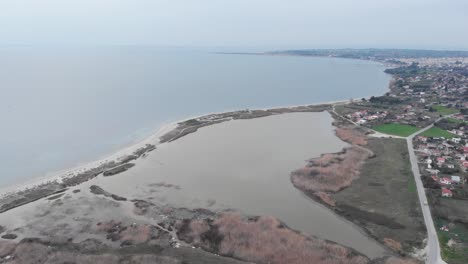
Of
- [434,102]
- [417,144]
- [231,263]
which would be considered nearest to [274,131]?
[417,144]

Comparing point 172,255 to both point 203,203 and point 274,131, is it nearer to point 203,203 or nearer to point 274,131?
point 203,203

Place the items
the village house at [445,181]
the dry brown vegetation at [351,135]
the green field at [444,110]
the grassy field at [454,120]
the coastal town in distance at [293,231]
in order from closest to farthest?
the coastal town in distance at [293,231]
the village house at [445,181]
the dry brown vegetation at [351,135]
the grassy field at [454,120]
the green field at [444,110]

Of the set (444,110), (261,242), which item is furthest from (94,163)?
(444,110)

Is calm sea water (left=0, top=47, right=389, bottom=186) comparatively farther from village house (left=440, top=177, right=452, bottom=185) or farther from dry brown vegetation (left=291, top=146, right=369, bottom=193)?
village house (left=440, top=177, right=452, bottom=185)

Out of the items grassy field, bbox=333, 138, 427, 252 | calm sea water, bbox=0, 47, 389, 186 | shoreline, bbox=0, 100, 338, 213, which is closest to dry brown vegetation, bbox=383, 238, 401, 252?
grassy field, bbox=333, 138, 427, 252

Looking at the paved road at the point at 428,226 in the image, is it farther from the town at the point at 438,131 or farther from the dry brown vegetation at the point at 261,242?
the dry brown vegetation at the point at 261,242

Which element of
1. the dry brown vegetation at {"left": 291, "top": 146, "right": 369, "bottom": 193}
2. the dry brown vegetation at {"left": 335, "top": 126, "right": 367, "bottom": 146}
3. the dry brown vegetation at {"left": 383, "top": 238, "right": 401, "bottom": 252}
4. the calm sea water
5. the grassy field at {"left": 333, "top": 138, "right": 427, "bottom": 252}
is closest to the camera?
the dry brown vegetation at {"left": 383, "top": 238, "right": 401, "bottom": 252}

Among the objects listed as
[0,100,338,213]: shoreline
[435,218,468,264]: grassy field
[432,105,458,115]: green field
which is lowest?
[435,218,468,264]: grassy field

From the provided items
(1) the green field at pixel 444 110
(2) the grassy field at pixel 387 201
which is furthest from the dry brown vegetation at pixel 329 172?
(1) the green field at pixel 444 110
